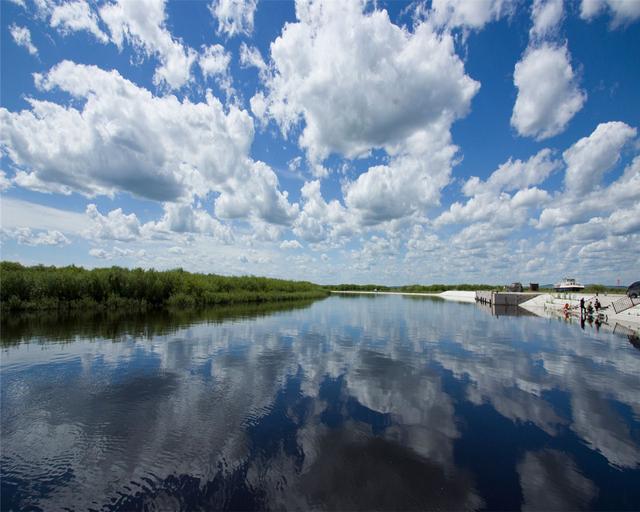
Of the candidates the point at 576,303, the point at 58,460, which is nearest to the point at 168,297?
the point at 58,460

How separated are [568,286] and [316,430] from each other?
97.5 metres

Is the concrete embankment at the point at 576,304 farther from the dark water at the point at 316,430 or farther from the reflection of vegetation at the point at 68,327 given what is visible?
the reflection of vegetation at the point at 68,327

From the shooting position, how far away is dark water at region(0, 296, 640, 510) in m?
7.92

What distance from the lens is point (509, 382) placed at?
17031 millimetres

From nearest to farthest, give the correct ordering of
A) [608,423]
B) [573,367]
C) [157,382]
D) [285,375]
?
1. [608,423]
2. [157,382]
3. [285,375]
4. [573,367]

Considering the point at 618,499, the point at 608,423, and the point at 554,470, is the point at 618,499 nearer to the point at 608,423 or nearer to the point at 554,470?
the point at 554,470

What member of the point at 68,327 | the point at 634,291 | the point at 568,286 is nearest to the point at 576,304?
the point at 634,291

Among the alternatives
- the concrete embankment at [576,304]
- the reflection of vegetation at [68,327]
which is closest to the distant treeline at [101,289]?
the reflection of vegetation at [68,327]

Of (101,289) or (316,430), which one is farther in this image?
(101,289)

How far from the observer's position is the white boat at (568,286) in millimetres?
83562

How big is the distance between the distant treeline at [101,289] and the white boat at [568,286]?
8033cm

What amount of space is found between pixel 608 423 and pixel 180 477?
14.4 meters

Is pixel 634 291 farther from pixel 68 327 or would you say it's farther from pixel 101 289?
pixel 101 289

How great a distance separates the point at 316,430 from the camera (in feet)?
36.7
